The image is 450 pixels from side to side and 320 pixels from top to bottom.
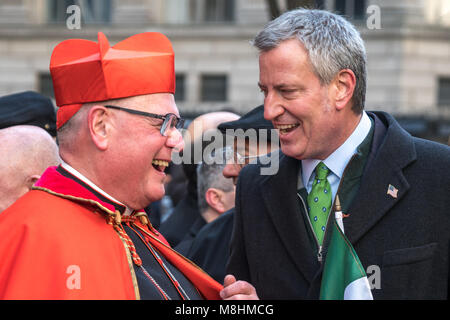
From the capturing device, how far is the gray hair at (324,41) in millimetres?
3018

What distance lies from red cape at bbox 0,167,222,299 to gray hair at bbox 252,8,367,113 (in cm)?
109

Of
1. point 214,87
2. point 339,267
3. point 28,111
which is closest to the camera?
point 339,267

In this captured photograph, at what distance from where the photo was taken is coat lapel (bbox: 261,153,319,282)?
9.93 feet

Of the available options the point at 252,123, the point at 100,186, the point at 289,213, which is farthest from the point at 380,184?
the point at 252,123

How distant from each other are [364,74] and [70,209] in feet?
4.90

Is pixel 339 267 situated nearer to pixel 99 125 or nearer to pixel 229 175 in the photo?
pixel 99 125

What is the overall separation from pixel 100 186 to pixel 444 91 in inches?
663

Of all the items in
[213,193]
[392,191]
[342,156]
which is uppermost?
[342,156]

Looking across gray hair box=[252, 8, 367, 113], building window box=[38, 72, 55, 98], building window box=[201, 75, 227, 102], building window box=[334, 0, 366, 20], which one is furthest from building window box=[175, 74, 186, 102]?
gray hair box=[252, 8, 367, 113]

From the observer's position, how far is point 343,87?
121 inches

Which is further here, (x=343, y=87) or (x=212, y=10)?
(x=212, y=10)

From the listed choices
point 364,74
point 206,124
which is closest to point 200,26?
point 206,124

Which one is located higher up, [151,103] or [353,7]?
[353,7]

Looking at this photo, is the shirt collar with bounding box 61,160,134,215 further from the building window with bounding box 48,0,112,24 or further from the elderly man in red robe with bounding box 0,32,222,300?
the building window with bounding box 48,0,112,24
